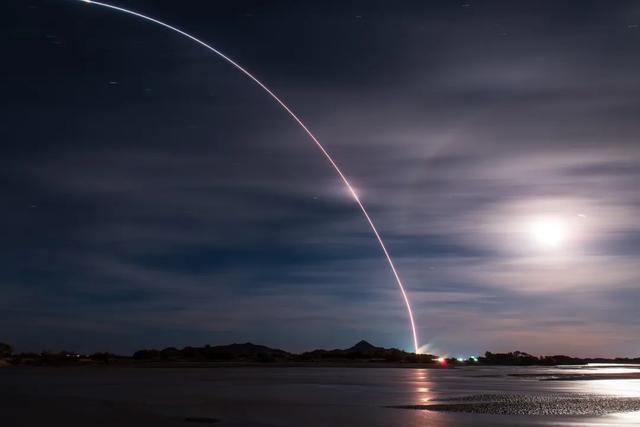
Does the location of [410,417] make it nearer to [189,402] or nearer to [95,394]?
[189,402]

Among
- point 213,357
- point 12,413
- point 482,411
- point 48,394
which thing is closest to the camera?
point 12,413

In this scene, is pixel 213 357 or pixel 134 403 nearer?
pixel 134 403

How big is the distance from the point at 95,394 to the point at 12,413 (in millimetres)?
12598

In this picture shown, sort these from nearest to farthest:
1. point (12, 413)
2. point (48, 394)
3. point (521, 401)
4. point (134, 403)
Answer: point (12, 413)
point (134, 403)
point (521, 401)
point (48, 394)

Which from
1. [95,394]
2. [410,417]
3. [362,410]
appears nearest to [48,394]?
[95,394]

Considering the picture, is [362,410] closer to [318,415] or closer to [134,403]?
[318,415]

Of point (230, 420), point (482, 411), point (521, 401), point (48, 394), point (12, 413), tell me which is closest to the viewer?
point (230, 420)

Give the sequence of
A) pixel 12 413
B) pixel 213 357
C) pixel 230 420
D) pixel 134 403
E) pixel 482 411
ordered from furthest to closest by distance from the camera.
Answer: pixel 213 357 < pixel 134 403 < pixel 482 411 < pixel 12 413 < pixel 230 420

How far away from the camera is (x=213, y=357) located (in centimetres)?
17825

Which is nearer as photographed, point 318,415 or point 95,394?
point 318,415

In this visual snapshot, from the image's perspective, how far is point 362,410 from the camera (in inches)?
1202

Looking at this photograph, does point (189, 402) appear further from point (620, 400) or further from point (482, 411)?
point (620, 400)

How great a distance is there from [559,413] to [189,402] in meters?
17.2

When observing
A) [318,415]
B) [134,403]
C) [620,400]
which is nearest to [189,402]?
[134,403]
